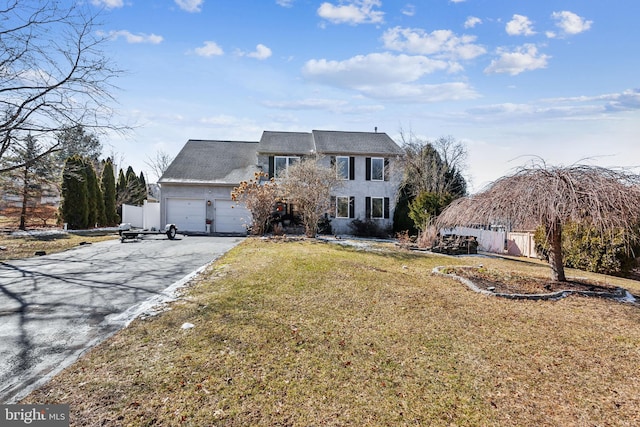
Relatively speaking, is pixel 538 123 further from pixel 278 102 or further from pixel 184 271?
pixel 184 271

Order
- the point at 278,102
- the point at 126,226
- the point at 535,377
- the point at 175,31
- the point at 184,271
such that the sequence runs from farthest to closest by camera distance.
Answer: the point at 278,102
the point at 126,226
the point at 175,31
the point at 184,271
the point at 535,377

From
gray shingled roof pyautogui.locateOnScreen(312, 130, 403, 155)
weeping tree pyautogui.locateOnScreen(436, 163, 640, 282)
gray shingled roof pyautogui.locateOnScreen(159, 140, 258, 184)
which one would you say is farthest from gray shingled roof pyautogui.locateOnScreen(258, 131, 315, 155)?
weeping tree pyautogui.locateOnScreen(436, 163, 640, 282)

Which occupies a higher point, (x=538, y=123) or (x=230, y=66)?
(x=230, y=66)

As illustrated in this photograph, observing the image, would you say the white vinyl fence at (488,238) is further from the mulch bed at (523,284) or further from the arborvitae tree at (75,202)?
the arborvitae tree at (75,202)

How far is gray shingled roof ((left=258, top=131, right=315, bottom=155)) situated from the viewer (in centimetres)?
2064

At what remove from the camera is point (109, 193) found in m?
24.2

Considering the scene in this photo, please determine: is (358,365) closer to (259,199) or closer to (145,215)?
(259,199)

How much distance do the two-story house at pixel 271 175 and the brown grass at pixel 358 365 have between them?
14.1 meters

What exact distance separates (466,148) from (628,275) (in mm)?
15057

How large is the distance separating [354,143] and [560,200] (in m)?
16.3

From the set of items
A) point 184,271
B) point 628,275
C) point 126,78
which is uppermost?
point 126,78

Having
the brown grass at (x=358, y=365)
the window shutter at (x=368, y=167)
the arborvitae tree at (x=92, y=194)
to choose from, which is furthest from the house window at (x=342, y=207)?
the arborvitae tree at (x=92, y=194)

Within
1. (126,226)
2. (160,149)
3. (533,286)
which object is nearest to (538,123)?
(533,286)

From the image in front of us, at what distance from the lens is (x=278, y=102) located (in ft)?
63.0
